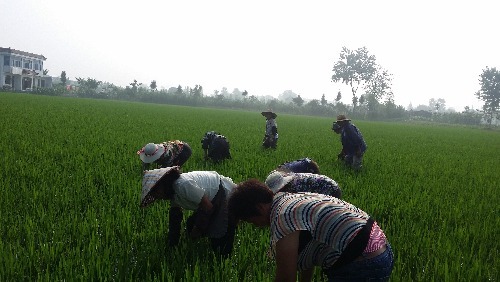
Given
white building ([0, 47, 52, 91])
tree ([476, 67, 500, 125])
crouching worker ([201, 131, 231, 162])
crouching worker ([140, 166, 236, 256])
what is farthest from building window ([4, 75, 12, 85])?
tree ([476, 67, 500, 125])

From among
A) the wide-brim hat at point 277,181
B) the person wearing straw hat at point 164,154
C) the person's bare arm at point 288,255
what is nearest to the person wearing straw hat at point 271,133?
the person wearing straw hat at point 164,154

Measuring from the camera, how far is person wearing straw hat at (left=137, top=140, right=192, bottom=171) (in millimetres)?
4055

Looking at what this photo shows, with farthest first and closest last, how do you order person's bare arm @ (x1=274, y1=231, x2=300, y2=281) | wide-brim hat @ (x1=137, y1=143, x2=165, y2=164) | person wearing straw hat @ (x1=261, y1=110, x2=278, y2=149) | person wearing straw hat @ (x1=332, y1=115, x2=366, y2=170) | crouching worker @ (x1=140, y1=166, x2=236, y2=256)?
person wearing straw hat @ (x1=261, y1=110, x2=278, y2=149)
person wearing straw hat @ (x1=332, y1=115, x2=366, y2=170)
wide-brim hat @ (x1=137, y1=143, x2=165, y2=164)
crouching worker @ (x1=140, y1=166, x2=236, y2=256)
person's bare arm @ (x1=274, y1=231, x2=300, y2=281)

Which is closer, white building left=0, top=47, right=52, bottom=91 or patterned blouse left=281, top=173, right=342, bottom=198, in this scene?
patterned blouse left=281, top=173, right=342, bottom=198

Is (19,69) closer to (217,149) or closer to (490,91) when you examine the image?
(217,149)

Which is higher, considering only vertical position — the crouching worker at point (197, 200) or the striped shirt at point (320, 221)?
the striped shirt at point (320, 221)

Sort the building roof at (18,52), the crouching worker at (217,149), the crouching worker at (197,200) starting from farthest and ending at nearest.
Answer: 1. the building roof at (18,52)
2. the crouching worker at (217,149)
3. the crouching worker at (197,200)

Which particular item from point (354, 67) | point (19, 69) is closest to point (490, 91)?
point (354, 67)

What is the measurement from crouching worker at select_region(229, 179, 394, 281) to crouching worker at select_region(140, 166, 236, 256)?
0.79m

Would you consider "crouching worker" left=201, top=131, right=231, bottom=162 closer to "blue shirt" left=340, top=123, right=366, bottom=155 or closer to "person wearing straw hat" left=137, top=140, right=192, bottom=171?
"person wearing straw hat" left=137, top=140, right=192, bottom=171

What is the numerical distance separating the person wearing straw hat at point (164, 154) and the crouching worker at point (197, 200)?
5.37 feet

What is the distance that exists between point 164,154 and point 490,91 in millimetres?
59766

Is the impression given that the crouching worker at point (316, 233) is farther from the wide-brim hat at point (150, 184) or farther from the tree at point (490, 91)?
the tree at point (490, 91)

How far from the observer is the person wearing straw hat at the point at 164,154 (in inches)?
160
